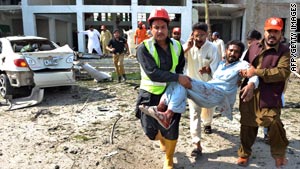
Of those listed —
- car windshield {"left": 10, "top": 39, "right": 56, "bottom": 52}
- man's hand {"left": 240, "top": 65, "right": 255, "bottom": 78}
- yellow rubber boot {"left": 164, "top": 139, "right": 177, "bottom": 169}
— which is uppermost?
car windshield {"left": 10, "top": 39, "right": 56, "bottom": 52}

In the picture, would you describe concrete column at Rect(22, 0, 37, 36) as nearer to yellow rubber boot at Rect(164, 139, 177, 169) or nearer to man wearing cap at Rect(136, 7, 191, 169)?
man wearing cap at Rect(136, 7, 191, 169)

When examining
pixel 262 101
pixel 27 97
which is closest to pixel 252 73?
pixel 262 101

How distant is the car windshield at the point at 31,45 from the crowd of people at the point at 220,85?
4557 mm

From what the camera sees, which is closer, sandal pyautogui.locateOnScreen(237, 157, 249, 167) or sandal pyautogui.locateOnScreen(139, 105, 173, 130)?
sandal pyautogui.locateOnScreen(139, 105, 173, 130)

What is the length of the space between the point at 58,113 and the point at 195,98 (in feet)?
12.0

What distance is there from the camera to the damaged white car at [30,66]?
6305 mm

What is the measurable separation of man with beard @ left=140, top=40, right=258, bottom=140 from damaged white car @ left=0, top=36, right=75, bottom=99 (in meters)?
4.16

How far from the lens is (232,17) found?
19672 millimetres

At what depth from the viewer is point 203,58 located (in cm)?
376

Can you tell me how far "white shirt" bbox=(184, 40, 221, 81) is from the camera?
12.3ft

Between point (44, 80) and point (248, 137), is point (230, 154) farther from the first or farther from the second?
point (44, 80)

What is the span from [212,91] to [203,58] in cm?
81

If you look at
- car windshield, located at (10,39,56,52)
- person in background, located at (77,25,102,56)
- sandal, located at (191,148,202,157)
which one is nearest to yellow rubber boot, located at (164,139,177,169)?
sandal, located at (191,148,202,157)

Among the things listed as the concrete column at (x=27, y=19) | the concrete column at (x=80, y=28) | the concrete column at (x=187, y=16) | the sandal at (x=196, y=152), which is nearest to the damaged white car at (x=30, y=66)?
the sandal at (x=196, y=152)
